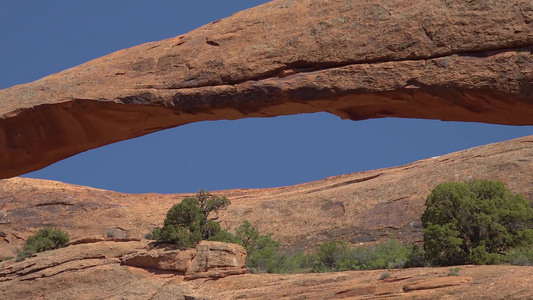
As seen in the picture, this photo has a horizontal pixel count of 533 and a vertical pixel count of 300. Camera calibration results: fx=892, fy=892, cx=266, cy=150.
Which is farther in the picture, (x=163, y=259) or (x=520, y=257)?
(x=163, y=259)

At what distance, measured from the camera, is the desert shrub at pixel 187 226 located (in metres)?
28.1

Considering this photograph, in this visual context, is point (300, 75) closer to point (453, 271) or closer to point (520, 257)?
point (453, 271)

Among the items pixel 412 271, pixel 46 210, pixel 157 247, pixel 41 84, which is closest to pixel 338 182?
pixel 46 210

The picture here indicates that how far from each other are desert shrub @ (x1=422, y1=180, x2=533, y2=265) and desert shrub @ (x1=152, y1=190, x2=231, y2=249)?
7.68 meters

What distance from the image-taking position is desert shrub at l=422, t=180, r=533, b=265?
2977 cm

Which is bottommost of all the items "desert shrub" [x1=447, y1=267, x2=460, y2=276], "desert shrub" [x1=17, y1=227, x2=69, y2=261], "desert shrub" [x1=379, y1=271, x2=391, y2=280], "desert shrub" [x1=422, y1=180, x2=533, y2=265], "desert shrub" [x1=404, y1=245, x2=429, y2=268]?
"desert shrub" [x1=447, y1=267, x2=460, y2=276]

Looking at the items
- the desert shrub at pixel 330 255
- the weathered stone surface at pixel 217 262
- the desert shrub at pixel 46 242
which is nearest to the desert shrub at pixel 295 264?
the desert shrub at pixel 330 255

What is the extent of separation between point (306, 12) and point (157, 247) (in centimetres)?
1988

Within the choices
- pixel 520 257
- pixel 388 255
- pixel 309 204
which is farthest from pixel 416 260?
pixel 309 204

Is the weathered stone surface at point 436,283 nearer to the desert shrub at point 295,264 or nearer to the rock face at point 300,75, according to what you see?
the desert shrub at point 295,264

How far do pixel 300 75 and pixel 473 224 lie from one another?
77.4ft

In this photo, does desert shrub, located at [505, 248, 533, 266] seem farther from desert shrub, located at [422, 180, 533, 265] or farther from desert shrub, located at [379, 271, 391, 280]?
desert shrub, located at [379, 271, 391, 280]

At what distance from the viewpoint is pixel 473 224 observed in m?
31.1

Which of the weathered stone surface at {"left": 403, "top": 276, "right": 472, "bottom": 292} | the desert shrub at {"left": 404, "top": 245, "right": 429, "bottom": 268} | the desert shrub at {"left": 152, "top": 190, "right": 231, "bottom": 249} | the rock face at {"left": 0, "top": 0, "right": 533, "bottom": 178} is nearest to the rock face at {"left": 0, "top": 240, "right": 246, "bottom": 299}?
the desert shrub at {"left": 152, "top": 190, "right": 231, "bottom": 249}
